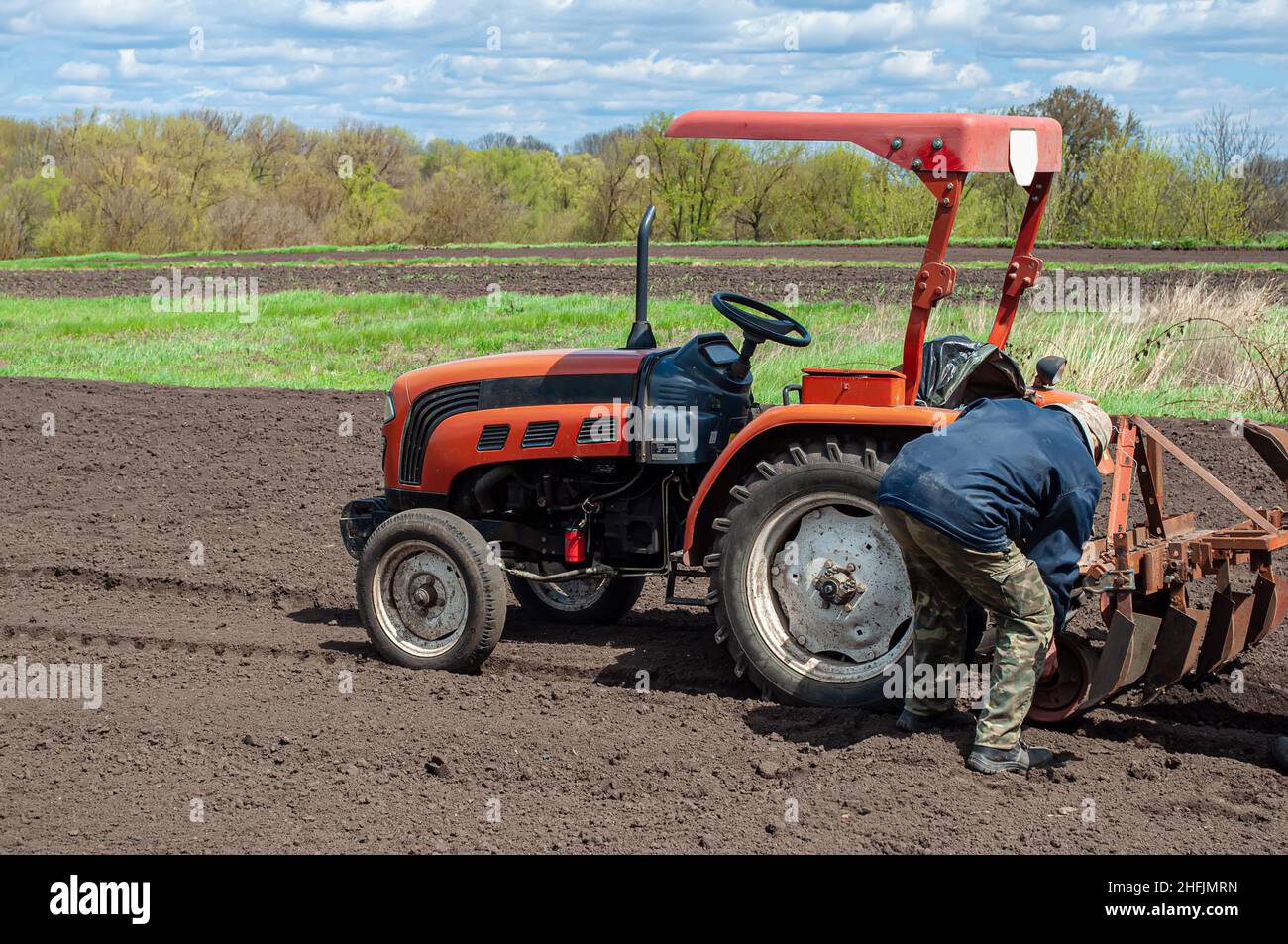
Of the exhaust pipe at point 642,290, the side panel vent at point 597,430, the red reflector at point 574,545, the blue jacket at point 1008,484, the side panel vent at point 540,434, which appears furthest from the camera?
the red reflector at point 574,545

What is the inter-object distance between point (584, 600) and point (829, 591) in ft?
6.48

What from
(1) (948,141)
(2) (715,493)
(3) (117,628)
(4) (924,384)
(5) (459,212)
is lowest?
(3) (117,628)

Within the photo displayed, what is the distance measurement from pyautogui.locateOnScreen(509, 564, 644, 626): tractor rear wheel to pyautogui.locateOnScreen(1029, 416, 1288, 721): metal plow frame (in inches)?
95.2

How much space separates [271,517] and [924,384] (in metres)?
5.01

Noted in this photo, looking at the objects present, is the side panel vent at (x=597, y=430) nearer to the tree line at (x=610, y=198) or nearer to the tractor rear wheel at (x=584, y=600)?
the tractor rear wheel at (x=584, y=600)

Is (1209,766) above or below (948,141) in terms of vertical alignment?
below

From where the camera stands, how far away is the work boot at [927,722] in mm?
5074

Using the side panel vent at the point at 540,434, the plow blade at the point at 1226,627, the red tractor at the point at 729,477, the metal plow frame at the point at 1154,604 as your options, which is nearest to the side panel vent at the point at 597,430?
the red tractor at the point at 729,477

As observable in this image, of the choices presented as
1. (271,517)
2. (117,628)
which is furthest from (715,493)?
(271,517)

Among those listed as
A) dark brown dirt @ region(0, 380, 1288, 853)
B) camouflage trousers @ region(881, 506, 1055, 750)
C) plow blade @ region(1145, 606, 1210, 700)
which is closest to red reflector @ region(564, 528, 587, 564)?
dark brown dirt @ region(0, 380, 1288, 853)

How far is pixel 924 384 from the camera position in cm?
563

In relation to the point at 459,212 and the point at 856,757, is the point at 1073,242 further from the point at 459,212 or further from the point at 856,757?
the point at 856,757

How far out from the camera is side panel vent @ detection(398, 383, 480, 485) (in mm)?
6336

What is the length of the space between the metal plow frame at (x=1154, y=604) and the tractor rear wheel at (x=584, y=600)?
2418 mm
